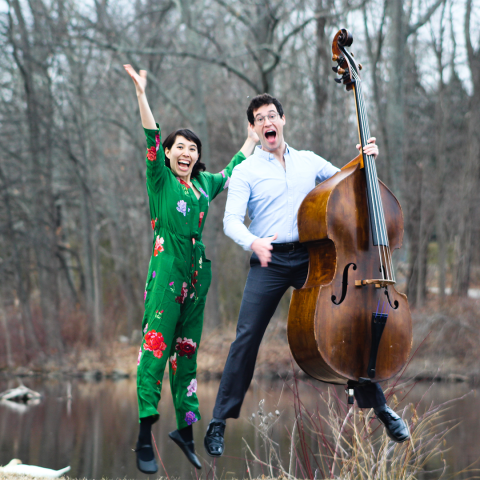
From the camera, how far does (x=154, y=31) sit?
13188 mm

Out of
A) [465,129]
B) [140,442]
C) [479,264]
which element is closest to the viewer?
[140,442]

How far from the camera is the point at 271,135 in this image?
350 cm

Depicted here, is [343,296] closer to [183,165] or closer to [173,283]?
[173,283]

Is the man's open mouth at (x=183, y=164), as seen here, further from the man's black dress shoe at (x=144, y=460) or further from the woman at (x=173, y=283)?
the man's black dress shoe at (x=144, y=460)

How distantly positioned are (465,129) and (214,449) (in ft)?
42.8

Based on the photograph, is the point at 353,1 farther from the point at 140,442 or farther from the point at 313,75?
the point at 140,442

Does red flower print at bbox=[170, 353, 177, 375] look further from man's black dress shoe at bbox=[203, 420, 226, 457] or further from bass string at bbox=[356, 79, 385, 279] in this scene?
bass string at bbox=[356, 79, 385, 279]

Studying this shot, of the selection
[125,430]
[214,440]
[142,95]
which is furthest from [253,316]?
[125,430]

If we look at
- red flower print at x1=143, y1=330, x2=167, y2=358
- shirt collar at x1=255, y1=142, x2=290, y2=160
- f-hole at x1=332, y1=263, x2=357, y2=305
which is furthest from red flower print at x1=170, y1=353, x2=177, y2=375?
shirt collar at x1=255, y1=142, x2=290, y2=160

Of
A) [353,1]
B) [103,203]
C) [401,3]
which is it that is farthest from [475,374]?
[103,203]

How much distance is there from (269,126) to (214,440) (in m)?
1.62

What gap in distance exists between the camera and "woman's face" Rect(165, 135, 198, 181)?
3.61 metres

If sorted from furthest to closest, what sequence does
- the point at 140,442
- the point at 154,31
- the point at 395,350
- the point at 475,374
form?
the point at 154,31 → the point at 475,374 → the point at 140,442 → the point at 395,350

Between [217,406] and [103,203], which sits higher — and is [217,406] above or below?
below
